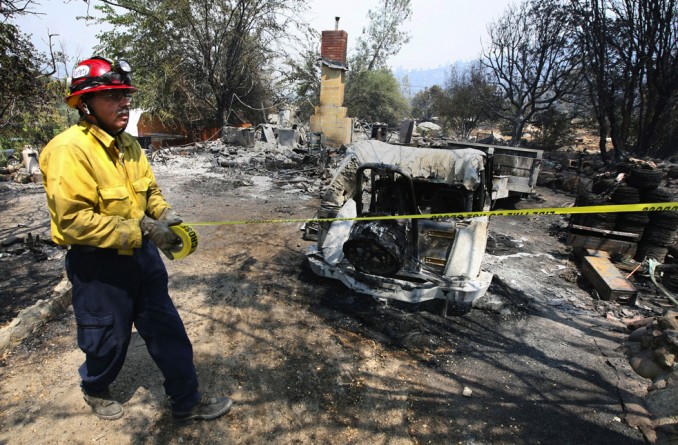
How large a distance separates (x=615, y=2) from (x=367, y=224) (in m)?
17.7

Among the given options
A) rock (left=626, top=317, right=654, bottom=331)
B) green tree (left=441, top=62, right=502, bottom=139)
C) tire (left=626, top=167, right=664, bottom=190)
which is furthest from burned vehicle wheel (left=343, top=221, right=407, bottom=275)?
green tree (left=441, top=62, right=502, bottom=139)

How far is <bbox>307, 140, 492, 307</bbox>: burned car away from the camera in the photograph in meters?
3.60

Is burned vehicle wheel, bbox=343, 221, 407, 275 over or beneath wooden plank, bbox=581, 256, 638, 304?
over

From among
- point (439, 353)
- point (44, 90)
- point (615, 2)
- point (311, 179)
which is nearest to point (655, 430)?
point (439, 353)

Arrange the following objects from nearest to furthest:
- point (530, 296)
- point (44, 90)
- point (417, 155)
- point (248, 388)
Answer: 1. point (248, 388)
2. point (417, 155)
3. point (530, 296)
4. point (44, 90)

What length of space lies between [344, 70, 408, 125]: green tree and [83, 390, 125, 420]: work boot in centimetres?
3156

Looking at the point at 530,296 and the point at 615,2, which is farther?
the point at 615,2

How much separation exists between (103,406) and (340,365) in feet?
5.99

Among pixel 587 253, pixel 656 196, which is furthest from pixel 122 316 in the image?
pixel 656 196

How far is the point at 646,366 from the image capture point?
333cm

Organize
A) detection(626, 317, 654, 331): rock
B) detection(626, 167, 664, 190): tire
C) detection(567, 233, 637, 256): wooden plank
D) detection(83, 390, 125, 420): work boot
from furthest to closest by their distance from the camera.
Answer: detection(626, 167, 664, 190): tire < detection(567, 233, 637, 256): wooden plank < detection(626, 317, 654, 331): rock < detection(83, 390, 125, 420): work boot

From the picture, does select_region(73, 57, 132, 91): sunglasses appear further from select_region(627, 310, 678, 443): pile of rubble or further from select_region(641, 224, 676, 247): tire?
select_region(641, 224, 676, 247): tire

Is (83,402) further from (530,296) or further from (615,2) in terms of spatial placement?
(615,2)

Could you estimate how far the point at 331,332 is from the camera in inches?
145
